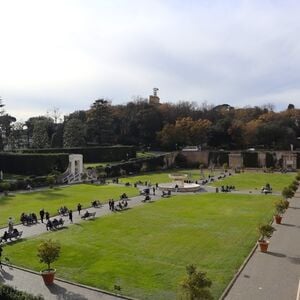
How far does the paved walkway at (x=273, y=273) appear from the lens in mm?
18094

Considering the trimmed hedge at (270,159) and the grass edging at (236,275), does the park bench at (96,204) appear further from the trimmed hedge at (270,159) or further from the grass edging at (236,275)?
the trimmed hedge at (270,159)

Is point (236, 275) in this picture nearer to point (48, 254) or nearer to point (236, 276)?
point (236, 276)

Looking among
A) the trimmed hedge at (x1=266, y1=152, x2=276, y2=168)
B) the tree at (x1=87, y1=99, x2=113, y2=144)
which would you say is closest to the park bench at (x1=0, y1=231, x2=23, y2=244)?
the trimmed hedge at (x1=266, y1=152, x2=276, y2=168)

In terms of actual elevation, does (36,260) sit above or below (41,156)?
below

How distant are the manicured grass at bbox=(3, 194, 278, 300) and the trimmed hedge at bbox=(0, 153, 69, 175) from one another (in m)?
33.7

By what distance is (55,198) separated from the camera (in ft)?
160

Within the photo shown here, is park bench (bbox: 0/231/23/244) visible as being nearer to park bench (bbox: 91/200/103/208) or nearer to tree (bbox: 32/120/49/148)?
park bench (bbox: 91/200/103/208)

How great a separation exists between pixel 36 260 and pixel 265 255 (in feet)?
40.6

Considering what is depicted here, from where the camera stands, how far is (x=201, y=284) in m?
15.6

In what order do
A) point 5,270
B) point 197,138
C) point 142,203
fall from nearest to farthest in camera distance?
1. point 5,270
2. point 142,203
3. point 197,138

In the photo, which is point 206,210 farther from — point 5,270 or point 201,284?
point 201,284

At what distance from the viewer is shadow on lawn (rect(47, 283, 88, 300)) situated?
1819 centimetres

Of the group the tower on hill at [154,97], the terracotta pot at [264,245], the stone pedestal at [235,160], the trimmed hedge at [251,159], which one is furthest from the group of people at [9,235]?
the tower on hill at [154,97]

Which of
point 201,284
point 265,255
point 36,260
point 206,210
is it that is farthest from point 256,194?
point 201,284
